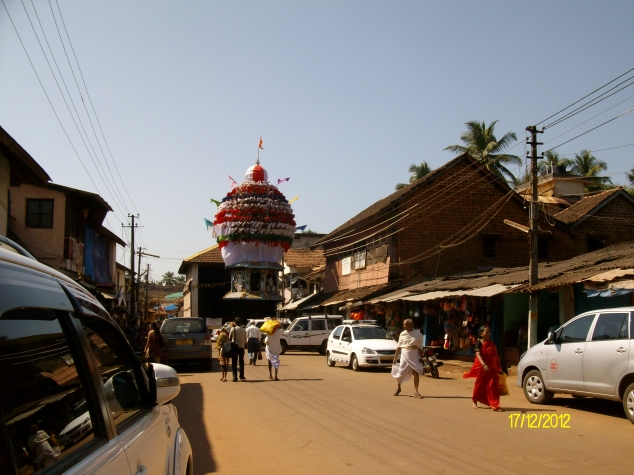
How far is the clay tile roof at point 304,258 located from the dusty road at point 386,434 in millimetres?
43974

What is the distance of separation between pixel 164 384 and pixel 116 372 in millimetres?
380

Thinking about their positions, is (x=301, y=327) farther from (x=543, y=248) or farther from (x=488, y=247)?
(x=543, y=248)

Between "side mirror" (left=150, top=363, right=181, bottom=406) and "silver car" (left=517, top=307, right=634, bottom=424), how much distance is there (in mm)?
8140

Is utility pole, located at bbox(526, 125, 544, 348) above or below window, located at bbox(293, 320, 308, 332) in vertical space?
above

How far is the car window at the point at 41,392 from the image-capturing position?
207 cm

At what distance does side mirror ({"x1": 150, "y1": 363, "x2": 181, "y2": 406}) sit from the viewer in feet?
12.0

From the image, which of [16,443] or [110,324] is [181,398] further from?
[16,443]

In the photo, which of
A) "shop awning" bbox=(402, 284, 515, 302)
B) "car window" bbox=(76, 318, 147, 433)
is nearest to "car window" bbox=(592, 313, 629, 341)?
"shop awning" bbox=(402, 284, 515, 302)

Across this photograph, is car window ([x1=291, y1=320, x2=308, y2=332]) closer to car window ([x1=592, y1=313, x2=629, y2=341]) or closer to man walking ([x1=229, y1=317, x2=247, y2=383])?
man walking ([x1=229, y1=317, x2=247, y2=383])

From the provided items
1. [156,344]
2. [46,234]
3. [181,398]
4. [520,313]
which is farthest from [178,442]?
[46,234]

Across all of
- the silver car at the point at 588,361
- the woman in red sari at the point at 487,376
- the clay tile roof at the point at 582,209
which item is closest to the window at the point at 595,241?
the clay tile roof at the point at 582,209

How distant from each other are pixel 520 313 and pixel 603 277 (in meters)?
7.39

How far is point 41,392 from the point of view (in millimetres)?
2359
